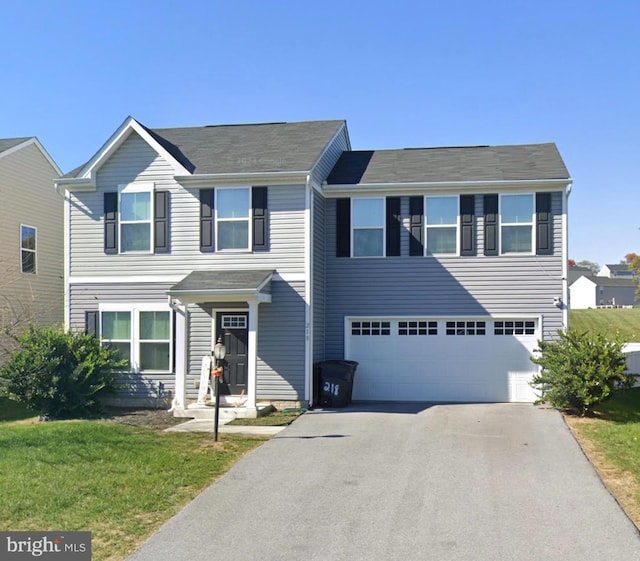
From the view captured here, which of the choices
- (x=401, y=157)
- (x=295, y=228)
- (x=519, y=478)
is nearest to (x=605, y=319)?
(x=401, y=157)

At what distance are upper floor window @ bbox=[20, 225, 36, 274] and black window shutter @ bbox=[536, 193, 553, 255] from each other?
15162mm

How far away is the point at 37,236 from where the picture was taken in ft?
72.4

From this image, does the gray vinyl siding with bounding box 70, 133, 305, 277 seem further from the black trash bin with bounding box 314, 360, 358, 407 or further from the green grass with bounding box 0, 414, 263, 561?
the green grass with bounding box 0, 414, 263, 561

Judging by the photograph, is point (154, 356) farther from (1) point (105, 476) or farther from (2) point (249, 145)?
(1) point (105, 476)

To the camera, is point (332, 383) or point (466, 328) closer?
point (332, 383)

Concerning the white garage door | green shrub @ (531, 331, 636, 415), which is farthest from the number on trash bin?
green shrub @ (531, 331, 636, 415)

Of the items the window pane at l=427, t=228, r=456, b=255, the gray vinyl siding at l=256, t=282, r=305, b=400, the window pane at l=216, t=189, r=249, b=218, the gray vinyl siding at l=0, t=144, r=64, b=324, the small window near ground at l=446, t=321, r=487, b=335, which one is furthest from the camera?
the gray vinyl siding at l=0, t=144, r=64, b=324

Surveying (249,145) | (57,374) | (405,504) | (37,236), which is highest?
(249,145)

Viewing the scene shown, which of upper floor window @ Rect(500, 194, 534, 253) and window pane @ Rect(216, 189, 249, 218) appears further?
upper floor window @ Rect(500, 194, 534, 253)

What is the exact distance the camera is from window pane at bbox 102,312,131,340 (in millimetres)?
16312

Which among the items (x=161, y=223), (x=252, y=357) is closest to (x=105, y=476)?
(x=252, y=357)

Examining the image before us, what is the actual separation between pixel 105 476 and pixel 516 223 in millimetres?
Answer: 11326

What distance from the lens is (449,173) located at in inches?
674

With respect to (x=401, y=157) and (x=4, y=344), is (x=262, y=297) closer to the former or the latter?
(x=401, y=157)
